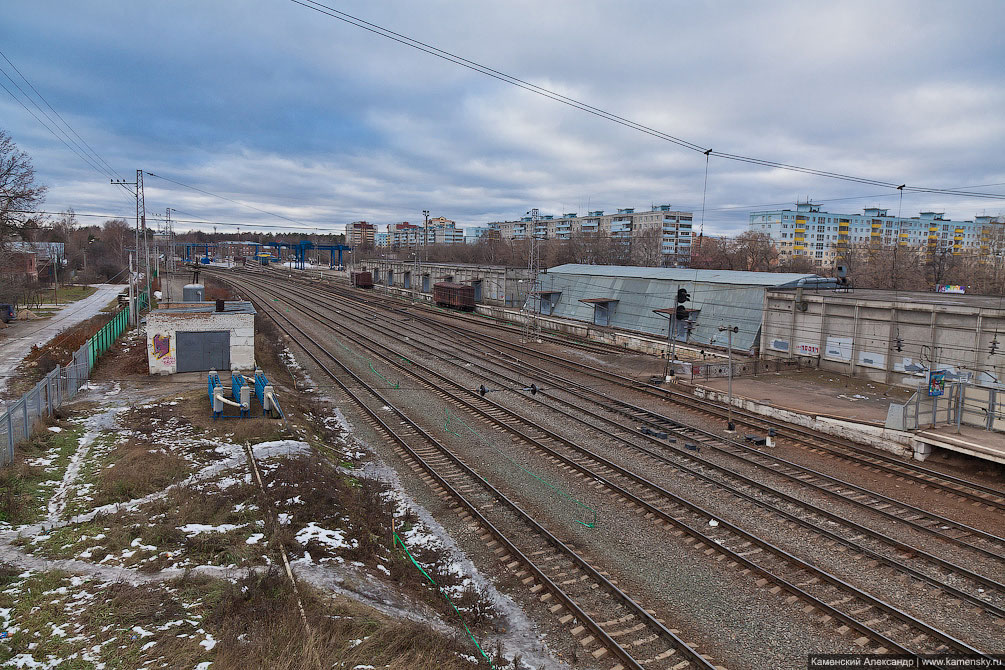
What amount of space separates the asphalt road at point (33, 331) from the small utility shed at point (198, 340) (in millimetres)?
5209

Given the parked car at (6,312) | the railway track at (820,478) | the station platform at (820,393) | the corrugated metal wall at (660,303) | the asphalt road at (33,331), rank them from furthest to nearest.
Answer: the parked car at (6,312)
the corrugated metal wall at (660,303)
the asphalt road at (33,331)
the station platform at (820,393)
the railway track at (820,478)

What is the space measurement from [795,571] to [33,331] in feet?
143

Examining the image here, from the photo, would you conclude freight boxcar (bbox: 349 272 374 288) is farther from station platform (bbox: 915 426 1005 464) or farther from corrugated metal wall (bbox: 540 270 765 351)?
station platform (bbox: 915 426 1005 464)

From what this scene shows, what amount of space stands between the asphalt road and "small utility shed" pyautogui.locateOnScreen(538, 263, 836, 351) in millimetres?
30032

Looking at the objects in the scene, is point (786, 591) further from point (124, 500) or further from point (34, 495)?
point (34, 495)

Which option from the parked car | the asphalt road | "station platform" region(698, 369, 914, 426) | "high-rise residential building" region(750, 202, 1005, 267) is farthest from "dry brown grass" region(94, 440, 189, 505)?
"high-rise residential building" region(750, 202, 1005, 267)

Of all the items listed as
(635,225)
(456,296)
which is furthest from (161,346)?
(635,225)

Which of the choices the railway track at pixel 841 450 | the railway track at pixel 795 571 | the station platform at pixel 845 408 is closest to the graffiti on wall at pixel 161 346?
the railway track at pixel 795 571

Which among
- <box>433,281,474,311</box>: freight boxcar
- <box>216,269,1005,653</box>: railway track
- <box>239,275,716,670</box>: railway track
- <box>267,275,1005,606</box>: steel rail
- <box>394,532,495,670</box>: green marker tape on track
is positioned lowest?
<box>394,532,495,670</box>: green marker tape on track

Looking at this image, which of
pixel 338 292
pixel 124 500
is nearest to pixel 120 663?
pixel 124 500

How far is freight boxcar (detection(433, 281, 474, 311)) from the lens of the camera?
1948 inches

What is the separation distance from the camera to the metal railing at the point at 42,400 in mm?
12305

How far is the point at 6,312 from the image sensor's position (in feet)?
128

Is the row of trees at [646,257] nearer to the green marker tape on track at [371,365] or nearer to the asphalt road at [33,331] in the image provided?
the asphalt road at [33,331]
